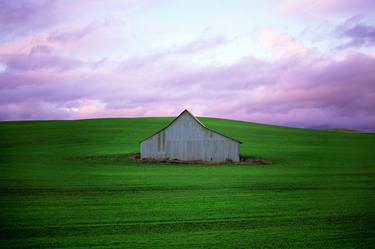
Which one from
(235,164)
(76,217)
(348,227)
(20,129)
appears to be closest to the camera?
(348,227)

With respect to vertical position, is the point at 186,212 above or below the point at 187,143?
below

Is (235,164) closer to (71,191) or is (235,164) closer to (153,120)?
(71,191)

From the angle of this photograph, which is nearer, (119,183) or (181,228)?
(181,228)

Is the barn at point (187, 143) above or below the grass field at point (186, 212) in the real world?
above

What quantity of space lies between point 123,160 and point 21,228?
32.3 meters

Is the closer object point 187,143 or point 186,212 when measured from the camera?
point 186,212

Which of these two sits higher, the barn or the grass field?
the barn

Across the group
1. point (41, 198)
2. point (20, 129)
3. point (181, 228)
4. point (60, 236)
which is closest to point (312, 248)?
point (181, 228)

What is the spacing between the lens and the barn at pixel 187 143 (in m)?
46.2

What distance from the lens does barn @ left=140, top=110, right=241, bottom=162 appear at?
151 ft

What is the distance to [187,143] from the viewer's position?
46.9 metres

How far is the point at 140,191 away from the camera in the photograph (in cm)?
2158

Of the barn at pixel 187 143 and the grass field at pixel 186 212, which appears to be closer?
the grass field at pixel 186 212

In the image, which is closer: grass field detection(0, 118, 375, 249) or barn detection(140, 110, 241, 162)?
grass field detection(0, 118, 375, 249)
